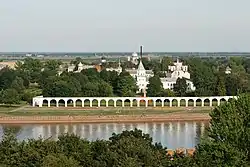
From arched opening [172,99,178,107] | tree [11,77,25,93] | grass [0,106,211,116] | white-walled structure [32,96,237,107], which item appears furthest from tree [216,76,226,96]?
tree [11,77,25,93]

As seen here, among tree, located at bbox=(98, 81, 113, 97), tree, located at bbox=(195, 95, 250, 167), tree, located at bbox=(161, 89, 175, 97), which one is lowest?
tree, located at bbox=(161, 89, 175, 97)

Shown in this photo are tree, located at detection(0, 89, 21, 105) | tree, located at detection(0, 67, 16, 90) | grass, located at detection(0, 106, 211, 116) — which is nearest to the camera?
grass, located at detection(0, 106, 211, 116)

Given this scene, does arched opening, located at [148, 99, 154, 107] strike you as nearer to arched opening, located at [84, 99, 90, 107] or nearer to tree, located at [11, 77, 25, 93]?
arched opening, located at [84, 99, 90, 107]

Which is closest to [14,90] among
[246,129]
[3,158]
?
[3,158]

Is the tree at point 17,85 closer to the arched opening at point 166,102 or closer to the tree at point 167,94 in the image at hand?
the tree at point 167,94

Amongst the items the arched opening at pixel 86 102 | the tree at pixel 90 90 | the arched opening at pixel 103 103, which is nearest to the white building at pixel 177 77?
the arched opening at pixel 103 103

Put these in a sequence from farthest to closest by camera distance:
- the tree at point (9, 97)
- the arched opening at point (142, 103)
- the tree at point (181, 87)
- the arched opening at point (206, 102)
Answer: the tree at point (181, 87)
the arched opening at point (206, 102)
the arched opening at point (142, 103)
the tree at point (9, 97)

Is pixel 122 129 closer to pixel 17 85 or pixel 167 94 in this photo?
pixel 167 94
